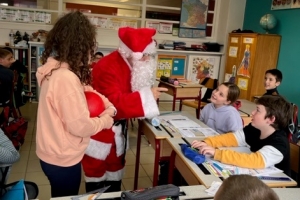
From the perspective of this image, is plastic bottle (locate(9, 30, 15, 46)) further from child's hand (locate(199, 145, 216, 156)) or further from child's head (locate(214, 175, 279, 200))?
child's head (locate(214, 175, 279, 200))

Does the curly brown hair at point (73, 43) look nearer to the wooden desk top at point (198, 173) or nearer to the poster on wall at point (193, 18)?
the wooden desk top at point (198, 173)

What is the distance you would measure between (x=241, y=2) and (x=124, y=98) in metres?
5.33

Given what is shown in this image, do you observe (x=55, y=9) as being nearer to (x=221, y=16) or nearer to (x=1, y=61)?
(x=1, y=61)

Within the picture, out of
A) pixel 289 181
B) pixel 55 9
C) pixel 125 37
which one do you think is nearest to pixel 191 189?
pixel 289 181

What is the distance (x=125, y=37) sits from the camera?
2248 mm

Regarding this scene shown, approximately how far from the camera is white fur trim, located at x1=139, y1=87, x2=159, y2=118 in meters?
2.12

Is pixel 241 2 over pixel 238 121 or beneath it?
over

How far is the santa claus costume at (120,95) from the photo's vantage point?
6.93 ft

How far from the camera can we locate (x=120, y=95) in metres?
→ 2.11

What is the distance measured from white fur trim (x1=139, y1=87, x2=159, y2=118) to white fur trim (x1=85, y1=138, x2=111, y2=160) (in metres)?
0.37

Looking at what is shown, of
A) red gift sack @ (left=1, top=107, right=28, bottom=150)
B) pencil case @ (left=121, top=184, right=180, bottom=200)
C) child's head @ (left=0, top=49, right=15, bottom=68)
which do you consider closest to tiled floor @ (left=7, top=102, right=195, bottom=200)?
red gift sack @ (left=1, top=107, right=28, bottom=150)

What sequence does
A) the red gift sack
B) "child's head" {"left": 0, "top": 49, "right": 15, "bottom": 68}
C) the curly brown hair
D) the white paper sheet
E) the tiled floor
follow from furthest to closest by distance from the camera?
"child's head" {"left": 0, "top": 49, "right": 15, "bottom": 68}, the red gift sack, the tiled floor, the white paper sheet, the curly brown hair

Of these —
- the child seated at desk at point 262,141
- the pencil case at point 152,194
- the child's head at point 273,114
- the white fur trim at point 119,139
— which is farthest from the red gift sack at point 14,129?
the child's head at point 273,114

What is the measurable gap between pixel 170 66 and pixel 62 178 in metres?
5.19
